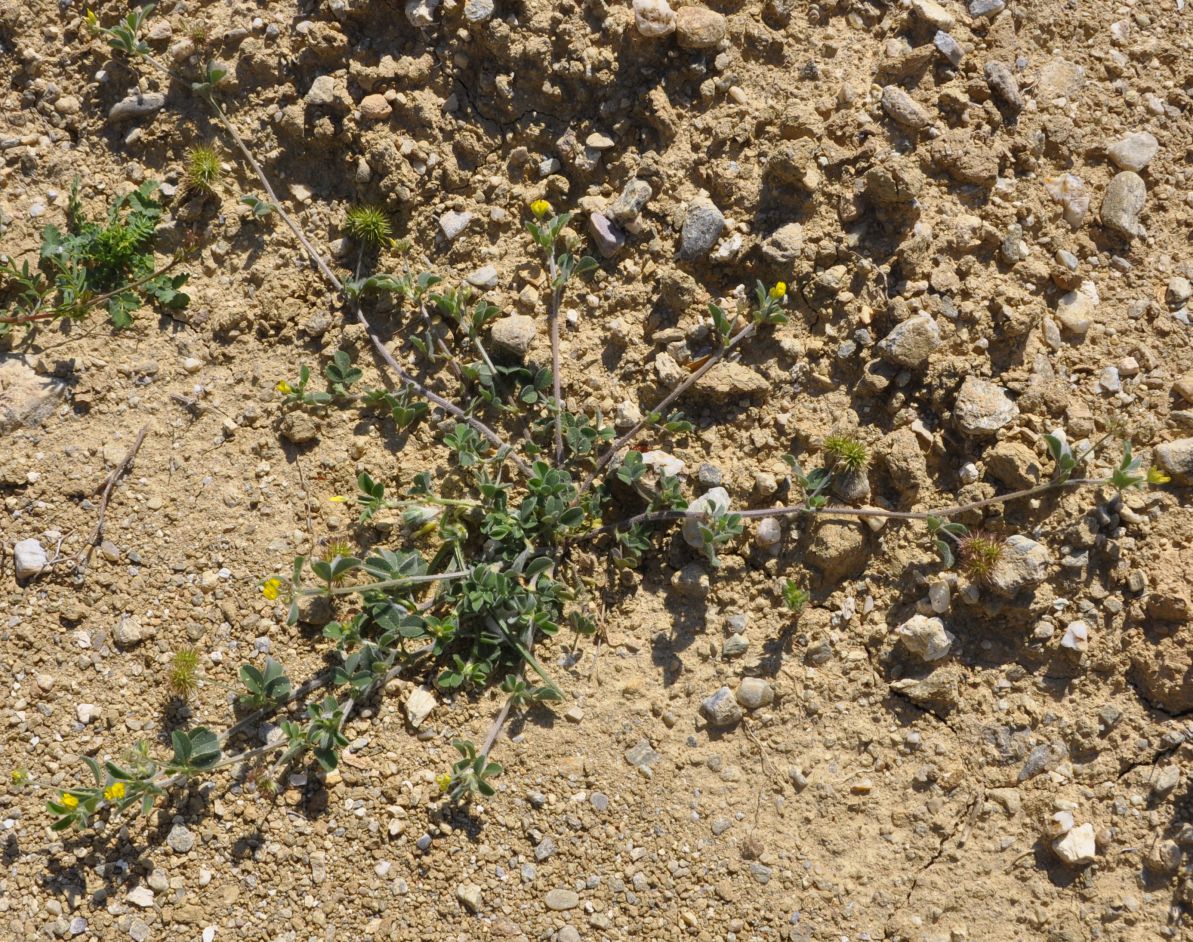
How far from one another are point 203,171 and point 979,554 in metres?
4.17

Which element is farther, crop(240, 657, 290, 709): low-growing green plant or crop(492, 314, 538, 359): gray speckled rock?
crop(492, 314, 538, 359): gray speckled rock

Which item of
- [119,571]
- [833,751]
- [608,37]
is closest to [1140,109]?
[608,37]

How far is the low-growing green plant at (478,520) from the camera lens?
4.12m

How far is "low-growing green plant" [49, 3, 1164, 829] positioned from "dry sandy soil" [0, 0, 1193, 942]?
0.13 m

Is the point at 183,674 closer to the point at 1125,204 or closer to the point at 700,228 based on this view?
the point at 700,228

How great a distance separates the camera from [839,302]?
181 inches

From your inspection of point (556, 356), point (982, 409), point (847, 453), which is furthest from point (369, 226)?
point (982, 409)

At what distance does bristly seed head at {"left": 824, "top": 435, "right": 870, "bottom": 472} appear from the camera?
438cm

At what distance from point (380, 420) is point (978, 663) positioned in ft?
9.69

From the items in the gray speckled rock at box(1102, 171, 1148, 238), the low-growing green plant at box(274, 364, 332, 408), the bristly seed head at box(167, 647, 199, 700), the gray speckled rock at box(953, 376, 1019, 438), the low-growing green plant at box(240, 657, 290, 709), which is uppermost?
the gray speckled rock at box(1102, 171, 1148, 238)

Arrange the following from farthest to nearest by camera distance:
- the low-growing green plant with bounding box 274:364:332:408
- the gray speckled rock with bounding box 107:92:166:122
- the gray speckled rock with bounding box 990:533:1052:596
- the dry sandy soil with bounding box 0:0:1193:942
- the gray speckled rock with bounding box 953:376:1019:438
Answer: the gray speckled rock with bounding box 107:92:166:122 → the low-growing green plant with bounding box 274:364:332:408 → the gray speckled rock with bounding box 953:376:1019:438 → the gray speckled rock with bounding box 990:533:1052:596 → the dry sandy soil with bounding box 0:0:1193:942

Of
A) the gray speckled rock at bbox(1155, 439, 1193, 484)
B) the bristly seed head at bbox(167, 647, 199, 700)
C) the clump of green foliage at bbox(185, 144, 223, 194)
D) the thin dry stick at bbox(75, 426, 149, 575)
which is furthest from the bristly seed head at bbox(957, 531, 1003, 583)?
the clump of green foliage at bbox(185, 144, 223, 194)

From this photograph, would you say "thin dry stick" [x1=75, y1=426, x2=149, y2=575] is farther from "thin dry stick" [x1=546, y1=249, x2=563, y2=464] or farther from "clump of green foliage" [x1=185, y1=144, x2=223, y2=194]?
"thin dry stick" [x1=546, y1=249, x2=563, y2=464]

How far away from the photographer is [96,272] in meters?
4.95
